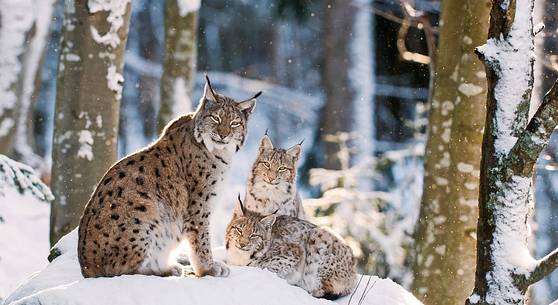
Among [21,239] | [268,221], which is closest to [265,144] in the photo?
[268,221]

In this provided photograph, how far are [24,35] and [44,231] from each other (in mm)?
2446

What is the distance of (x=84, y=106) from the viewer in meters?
7.98

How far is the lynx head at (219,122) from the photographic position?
19.7 ft

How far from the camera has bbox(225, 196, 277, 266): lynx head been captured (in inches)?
256

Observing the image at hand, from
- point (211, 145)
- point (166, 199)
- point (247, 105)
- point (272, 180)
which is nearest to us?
point (166, 199)

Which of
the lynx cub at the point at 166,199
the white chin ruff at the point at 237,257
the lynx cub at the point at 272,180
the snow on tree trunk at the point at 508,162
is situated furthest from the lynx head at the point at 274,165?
the snow on tree trunk at the point at 508,162

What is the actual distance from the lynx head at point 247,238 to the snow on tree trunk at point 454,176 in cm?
199

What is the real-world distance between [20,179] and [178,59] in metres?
3.67

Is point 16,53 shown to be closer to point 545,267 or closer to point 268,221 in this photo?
point 268,221

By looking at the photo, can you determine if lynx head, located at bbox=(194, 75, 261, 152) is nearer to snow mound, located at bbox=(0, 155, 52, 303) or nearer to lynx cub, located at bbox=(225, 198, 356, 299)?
lynx cub, located at bbox=(225, 198, 356, 299)

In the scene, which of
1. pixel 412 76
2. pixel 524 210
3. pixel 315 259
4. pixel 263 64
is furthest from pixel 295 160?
pixel 263 64

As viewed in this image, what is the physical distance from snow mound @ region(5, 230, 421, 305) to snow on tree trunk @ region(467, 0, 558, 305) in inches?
38.7

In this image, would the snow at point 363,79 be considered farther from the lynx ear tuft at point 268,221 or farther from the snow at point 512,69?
the snow at point 512,69

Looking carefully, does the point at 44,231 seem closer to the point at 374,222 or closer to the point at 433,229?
the point at 374,222
